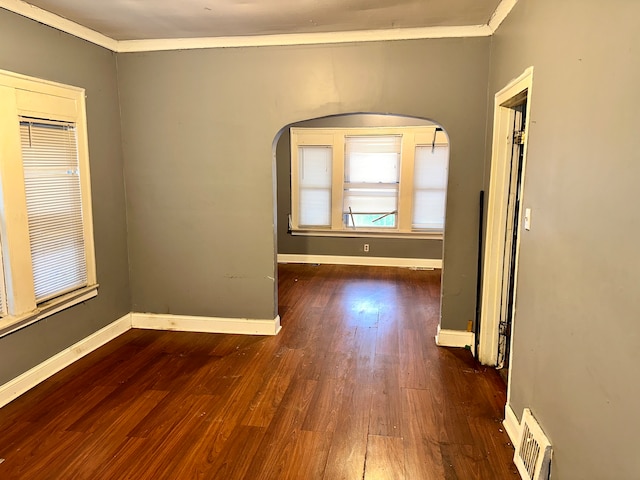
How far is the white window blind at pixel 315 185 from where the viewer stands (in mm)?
6539

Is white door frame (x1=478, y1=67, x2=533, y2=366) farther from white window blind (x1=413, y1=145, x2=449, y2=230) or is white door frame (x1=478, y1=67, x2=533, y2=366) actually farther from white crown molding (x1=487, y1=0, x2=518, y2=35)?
white window blind (x1=413, y1=145, x2=449, y2=230)

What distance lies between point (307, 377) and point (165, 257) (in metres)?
1.79

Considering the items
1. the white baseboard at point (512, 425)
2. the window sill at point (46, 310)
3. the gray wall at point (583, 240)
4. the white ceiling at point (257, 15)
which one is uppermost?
the white ceiling at point (257, 15)

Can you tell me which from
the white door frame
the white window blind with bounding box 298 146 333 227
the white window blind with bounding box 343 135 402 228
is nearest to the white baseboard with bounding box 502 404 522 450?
the white door frame

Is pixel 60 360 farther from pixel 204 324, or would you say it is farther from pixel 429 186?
pixel 429 186

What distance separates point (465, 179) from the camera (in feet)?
11.0

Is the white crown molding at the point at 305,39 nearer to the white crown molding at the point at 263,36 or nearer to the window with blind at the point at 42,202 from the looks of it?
the white crown molding at the point at 263,36

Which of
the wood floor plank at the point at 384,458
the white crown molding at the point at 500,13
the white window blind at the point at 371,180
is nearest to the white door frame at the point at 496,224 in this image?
the white crown molding at the point at 500,13

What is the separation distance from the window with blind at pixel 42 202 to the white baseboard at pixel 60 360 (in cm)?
36

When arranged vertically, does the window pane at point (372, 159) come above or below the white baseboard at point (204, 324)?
above

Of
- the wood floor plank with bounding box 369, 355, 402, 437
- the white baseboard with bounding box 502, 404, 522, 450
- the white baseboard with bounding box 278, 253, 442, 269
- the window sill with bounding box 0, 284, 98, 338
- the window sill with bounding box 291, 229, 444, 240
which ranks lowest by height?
the wood floor plank with bounding box 369, 355, 402, 437

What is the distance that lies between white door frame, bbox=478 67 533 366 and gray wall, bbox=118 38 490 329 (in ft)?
0.95

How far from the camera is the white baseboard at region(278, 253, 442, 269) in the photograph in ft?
21.1

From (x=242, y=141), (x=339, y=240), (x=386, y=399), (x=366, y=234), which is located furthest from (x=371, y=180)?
(x=386, y=399)
